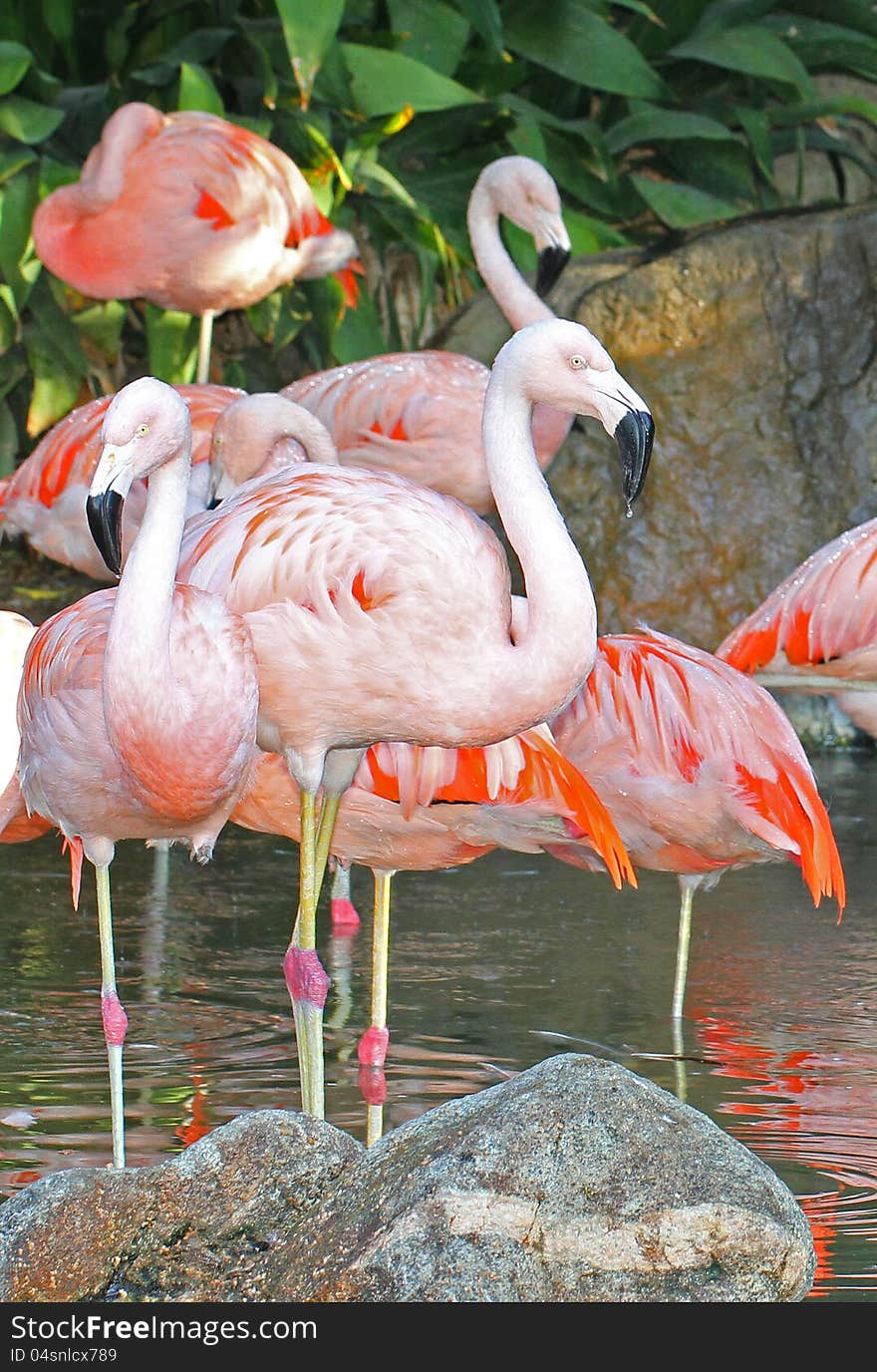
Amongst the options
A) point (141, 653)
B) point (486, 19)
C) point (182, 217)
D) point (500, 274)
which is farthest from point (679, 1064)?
point (486, 19)

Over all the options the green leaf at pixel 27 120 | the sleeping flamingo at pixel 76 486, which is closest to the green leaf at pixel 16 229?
the green leaf at pixel 27 120

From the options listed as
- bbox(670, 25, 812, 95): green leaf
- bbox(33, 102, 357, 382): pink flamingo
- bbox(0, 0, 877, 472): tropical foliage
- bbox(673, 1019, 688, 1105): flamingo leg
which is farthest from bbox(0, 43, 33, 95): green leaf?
bbox(673, 1019, 688, 1105): flamingo leg

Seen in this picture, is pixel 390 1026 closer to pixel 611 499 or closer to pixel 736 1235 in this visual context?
pixel 736 1235

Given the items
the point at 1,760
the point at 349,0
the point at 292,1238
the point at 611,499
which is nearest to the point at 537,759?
→ the point at 1,760

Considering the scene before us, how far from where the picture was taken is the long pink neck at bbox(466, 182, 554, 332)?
21.7 feet

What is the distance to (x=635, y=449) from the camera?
11.5 ft

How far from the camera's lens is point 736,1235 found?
272 cm

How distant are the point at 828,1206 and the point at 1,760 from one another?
6.27ft

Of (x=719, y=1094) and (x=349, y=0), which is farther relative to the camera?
(x=349, y=0)

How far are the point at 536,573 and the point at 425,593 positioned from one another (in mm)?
195

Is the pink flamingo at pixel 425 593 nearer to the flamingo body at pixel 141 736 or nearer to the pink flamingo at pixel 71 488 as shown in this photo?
the flamingo body at pixel 141 736

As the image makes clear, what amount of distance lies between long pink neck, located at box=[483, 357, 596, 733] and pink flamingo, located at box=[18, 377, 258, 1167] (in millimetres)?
476

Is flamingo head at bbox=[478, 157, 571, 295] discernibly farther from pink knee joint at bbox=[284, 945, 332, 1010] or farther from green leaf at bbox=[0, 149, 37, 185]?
pink knee joint at bbox=[284, 945, 332, 1010]

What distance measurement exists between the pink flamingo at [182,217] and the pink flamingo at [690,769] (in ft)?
10.5
